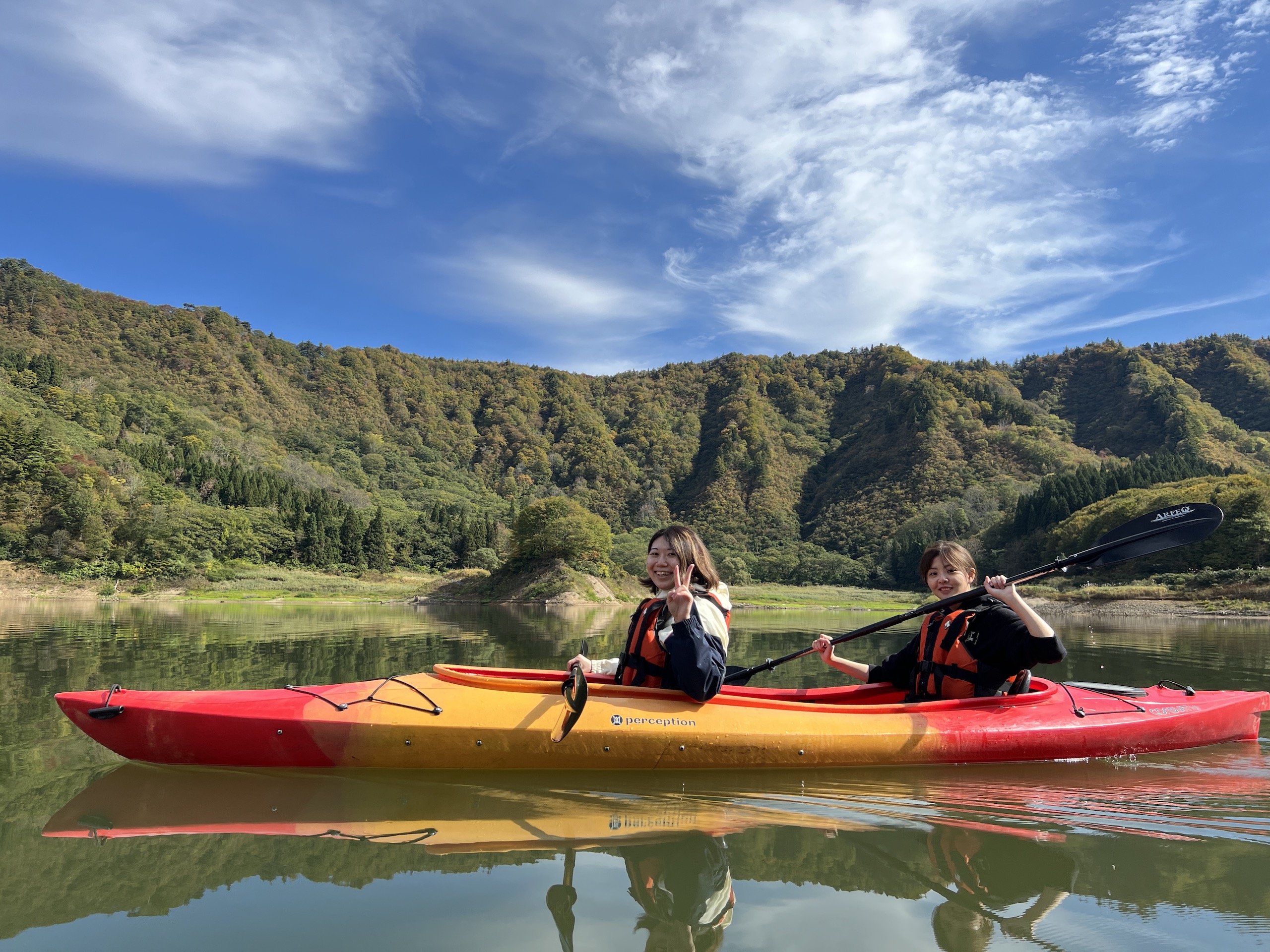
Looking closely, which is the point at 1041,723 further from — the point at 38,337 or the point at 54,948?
the point at 38,337

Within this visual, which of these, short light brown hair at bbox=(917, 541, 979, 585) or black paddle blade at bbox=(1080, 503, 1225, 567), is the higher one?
black paddle blade at bbox=(1080, 503, 1225, 567)

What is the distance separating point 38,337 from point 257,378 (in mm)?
26146

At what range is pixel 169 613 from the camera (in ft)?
80.3

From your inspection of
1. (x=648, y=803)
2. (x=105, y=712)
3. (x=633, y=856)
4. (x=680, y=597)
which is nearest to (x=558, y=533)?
(x=105, y=712)

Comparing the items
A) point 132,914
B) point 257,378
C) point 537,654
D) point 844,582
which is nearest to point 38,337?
point 257,378

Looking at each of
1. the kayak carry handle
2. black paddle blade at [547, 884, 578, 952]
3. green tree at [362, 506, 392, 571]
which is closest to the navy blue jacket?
black paddle blade at [547, 884, 578, 952]

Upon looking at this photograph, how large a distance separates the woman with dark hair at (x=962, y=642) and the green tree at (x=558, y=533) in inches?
1609

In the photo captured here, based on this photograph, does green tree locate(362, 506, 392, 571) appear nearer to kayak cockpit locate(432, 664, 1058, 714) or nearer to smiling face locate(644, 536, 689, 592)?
kayak cockpit locate(432, 664, 1058, 714)

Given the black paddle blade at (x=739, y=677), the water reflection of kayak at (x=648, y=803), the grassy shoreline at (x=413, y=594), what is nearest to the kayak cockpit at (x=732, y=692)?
the black paddle blade at (x=739, y=677)

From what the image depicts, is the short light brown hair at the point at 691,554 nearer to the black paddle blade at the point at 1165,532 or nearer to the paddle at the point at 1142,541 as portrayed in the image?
the paddle at the point at 1142,541

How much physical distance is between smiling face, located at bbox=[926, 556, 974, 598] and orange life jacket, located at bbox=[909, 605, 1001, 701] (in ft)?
0.49

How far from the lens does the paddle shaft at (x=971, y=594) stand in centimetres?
542

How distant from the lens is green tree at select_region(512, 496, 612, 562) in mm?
46500

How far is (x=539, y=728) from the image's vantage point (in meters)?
4.96
